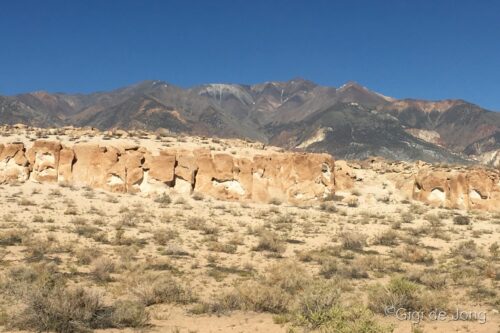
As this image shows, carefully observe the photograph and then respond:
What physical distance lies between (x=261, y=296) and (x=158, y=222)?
1231 centimetres

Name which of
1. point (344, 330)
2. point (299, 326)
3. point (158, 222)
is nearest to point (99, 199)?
point (158, 222)

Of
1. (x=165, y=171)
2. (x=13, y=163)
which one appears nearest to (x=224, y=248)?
(x=165, y=171)

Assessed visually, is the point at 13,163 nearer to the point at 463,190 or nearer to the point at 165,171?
the point at 165,171

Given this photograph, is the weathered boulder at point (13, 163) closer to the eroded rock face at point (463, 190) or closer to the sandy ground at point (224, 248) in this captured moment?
the sandy ground at point (224, 248)

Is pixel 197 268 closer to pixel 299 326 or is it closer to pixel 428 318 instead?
pixel 299 326

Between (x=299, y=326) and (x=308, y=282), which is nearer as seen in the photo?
(x=299, y=326)

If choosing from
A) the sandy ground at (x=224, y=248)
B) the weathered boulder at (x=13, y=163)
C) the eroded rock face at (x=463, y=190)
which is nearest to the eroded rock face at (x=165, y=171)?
the weathered boulder at (x=13, y=163)

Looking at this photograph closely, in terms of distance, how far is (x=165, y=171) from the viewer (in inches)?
1252

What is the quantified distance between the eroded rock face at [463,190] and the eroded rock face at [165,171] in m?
7.63

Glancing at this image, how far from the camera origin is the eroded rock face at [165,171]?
3123cm

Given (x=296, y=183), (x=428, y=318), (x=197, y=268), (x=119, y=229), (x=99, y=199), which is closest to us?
(x=428, y=318)

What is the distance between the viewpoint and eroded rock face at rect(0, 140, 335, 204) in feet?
102

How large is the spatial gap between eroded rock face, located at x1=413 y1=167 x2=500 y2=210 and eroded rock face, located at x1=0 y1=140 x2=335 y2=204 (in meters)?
7.63

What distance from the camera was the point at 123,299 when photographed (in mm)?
11164
